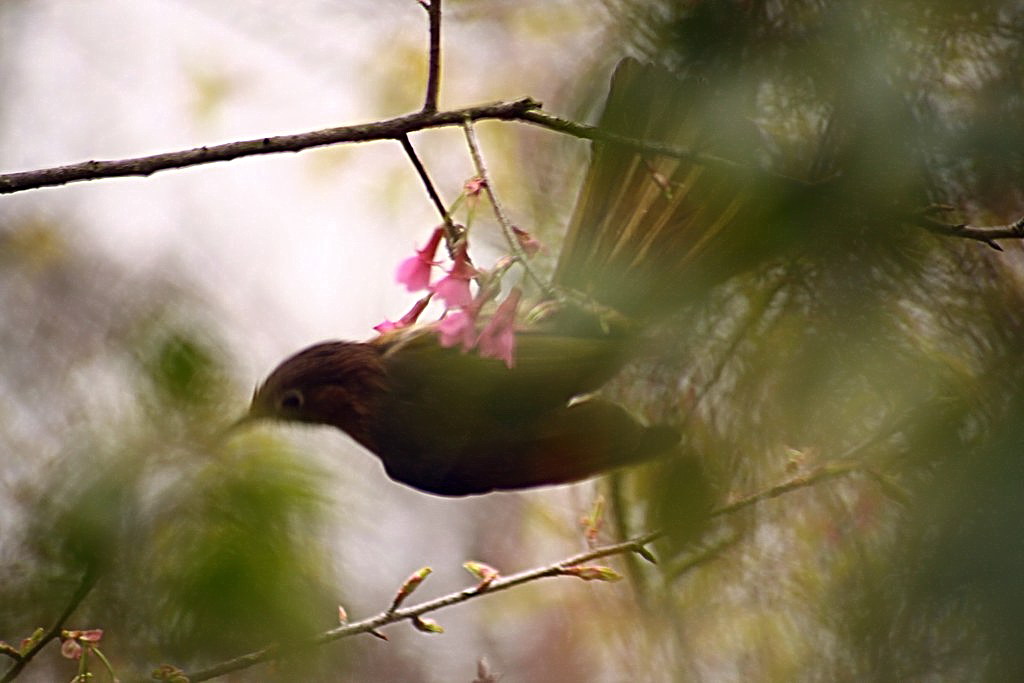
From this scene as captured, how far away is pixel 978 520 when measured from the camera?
0.99 m

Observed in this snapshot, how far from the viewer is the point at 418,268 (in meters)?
1.43

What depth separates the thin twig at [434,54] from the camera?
1166 mm

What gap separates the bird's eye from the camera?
1.63m

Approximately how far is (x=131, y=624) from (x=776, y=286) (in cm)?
82

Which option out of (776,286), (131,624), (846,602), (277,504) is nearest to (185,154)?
(277,504)

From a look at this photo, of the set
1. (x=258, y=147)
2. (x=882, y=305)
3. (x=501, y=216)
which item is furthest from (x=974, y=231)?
(x=258, y=147)

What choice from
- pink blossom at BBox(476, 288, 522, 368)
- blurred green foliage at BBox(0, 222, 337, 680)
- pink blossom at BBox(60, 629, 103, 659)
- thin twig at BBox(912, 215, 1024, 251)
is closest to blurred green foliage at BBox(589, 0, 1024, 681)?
thin twig at BBox(912, 215, 1024, 251)

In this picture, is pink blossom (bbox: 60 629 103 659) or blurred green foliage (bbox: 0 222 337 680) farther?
pink blossom (bbox: 60 629 103 659)

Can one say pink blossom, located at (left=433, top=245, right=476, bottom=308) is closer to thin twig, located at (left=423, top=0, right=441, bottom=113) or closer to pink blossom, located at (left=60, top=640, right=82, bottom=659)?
thin twig, located at (left=423, top=0, right=441, bottom=113)

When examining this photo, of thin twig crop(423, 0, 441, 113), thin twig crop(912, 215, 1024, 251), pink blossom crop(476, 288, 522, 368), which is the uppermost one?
thin twig crop(423, 0, 441, 113)

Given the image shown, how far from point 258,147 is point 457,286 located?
0.31 metres

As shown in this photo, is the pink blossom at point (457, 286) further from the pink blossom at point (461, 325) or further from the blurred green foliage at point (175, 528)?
the blurred green foliage at point (175, 528)

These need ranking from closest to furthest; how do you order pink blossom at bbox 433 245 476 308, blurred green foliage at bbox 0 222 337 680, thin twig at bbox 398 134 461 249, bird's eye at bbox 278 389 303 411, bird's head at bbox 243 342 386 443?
blurred green foliage at bbox 0 222 337 680
thin twig at bbox 398 134 461 249
pink blossom at bbox 433 245 476 308
bird's eye at bbox 278 389 303 411
bird's head at bbox 243 342 386 443

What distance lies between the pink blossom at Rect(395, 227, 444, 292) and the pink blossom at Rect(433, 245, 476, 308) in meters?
0.09
